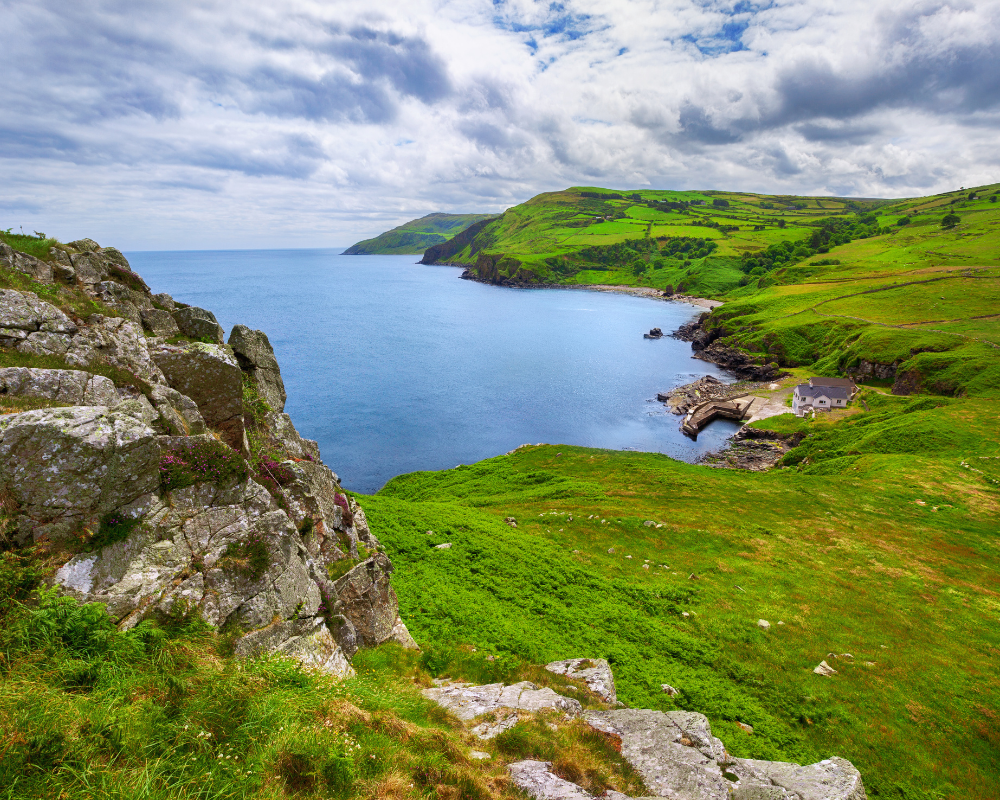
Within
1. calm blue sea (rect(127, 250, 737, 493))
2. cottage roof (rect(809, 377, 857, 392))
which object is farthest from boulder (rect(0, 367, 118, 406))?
cottage roof (rect(809, 377, 857, 392))

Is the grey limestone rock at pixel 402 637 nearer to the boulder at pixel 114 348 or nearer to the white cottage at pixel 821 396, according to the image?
the boulder at pixel 114 348

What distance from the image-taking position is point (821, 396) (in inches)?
3324

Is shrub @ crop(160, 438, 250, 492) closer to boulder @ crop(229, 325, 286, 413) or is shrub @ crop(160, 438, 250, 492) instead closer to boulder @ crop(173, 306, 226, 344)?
boulder @ crop(229, 325, 286, 413)

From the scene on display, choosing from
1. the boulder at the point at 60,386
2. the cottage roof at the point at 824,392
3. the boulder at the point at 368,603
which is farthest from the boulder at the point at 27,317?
the cottage roof at the point at 824,392

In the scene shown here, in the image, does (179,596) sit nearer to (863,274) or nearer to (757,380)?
(757,380)

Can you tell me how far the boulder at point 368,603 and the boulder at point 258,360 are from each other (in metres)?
9.67

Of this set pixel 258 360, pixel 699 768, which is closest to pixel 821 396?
pixel 699 768

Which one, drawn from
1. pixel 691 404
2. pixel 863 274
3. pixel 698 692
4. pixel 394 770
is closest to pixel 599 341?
pixel 691 404

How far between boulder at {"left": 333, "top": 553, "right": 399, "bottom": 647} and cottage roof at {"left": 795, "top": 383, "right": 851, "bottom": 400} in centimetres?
9105

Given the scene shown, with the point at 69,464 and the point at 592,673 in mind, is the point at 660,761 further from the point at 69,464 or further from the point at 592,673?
the point at 69,464

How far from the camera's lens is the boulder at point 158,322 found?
19.1 m

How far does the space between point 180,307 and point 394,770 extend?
22.1m

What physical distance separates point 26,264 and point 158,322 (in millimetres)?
4226

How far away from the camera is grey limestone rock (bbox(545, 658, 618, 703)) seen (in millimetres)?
16172
